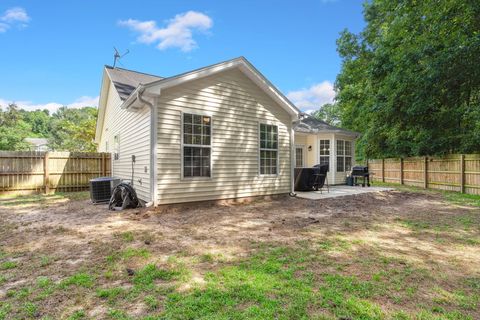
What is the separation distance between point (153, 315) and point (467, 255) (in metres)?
4.15

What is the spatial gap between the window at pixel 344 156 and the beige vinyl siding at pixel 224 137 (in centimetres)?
536

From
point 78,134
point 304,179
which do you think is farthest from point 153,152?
point 78,134

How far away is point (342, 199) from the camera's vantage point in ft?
27.6

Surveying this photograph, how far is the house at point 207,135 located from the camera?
6.28 meters

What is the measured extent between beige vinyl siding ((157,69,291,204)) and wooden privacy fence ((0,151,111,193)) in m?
7.02

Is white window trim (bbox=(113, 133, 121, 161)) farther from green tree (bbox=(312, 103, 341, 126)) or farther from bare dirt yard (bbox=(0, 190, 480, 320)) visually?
green tree (bbox=(312, 103, 341, 126))

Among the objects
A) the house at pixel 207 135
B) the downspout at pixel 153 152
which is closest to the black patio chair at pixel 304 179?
the house at pixel 207 135

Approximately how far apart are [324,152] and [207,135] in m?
7.73

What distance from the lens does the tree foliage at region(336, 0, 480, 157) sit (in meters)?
10.4

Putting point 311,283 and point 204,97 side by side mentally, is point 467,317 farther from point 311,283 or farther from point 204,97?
point 204,97

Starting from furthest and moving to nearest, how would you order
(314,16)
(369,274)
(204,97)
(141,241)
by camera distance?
(314,16), (204,97), (141,241), (369,274)

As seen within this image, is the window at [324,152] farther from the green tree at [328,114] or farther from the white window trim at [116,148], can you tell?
the green tree at [328,114]

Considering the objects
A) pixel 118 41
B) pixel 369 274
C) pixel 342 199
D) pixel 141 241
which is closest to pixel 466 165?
pixel 342 199

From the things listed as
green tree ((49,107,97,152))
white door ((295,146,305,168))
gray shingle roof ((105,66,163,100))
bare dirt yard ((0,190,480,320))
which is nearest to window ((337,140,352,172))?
white door ((295,146,305,168))
